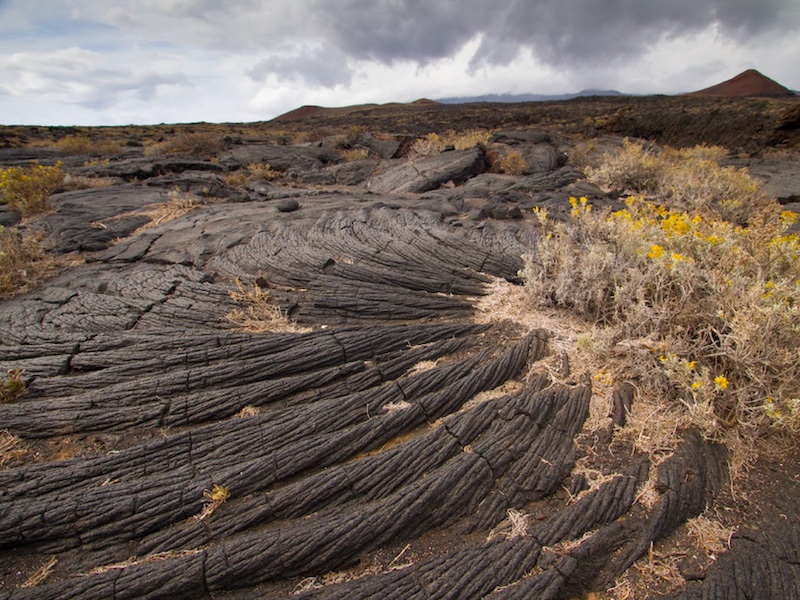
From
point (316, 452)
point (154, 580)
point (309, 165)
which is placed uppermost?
point (309, 165)

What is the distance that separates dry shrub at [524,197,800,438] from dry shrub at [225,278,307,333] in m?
3.19

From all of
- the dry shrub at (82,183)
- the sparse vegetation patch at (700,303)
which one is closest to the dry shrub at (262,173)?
the dry shrub at (82,183)

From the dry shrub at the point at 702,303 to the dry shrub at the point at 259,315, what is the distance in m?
3.19

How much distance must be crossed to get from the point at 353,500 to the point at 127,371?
2750mm

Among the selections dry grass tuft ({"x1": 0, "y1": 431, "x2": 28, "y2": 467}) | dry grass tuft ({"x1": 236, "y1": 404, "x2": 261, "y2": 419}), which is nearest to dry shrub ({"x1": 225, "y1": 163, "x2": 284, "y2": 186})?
dry grass tuft ({"x1": 0, "y1": 431, "x2": 28, "y2": 467})

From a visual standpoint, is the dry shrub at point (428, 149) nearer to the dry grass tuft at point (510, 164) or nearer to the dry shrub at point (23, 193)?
the dry grass tuft at point (510, 164)

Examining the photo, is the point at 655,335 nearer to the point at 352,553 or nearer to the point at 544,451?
the point at 544,451

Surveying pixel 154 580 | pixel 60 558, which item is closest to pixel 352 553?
pixel 154 580

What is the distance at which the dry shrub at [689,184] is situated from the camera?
380 inches

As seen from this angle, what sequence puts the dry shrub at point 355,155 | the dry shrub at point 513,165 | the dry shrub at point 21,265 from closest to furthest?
the dry shrub at point 21,265
the dry shrub at point 513,165
the dry shrub at point 355,155

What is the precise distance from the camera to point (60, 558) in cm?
277

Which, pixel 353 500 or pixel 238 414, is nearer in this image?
pixel 353 500

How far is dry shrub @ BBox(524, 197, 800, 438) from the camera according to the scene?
11.5 feet

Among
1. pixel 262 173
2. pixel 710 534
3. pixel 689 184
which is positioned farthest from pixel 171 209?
pixel 689 184
